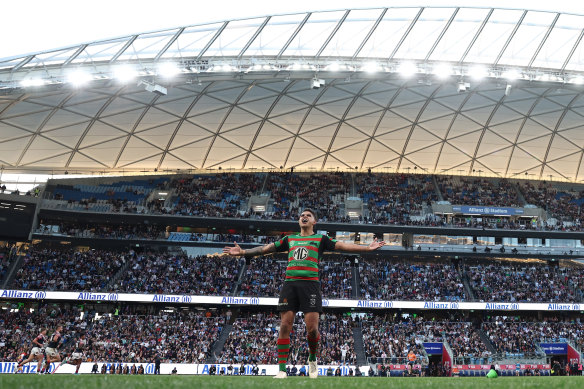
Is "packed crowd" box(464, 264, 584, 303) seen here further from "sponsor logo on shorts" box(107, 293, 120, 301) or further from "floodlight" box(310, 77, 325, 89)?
"sponsor logo on shorts" box(107, 293, 120, 301)

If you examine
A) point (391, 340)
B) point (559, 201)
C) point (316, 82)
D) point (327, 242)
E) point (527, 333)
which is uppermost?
A: point (316, 82)

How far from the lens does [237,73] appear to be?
3522 centimetres

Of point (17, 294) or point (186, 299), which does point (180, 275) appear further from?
point (17, 294)

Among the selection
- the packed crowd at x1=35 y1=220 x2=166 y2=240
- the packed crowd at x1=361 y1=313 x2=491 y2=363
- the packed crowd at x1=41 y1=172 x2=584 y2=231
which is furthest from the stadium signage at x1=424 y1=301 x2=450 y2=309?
the packed crowd at x1=35 y1=220 x2=166 y2=240

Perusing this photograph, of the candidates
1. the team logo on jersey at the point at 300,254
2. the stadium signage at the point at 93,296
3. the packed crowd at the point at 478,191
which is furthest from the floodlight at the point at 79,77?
the packed crowd at the point at 478,191

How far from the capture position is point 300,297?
817 cm

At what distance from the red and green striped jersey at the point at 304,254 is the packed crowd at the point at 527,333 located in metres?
35.0

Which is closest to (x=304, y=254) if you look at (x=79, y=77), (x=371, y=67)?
(x=79, y=77)

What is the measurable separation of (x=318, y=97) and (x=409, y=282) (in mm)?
17839

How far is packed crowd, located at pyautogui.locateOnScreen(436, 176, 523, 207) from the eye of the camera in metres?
56.3

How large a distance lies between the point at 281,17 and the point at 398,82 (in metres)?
12.8

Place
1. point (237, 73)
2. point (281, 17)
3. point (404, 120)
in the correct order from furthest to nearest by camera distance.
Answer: point (404, 120)
point (237, 73)
point (281, 17)

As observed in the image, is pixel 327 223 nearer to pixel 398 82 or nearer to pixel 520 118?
pixel 398 82

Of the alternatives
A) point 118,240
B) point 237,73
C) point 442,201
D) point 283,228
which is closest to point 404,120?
point 442,201
